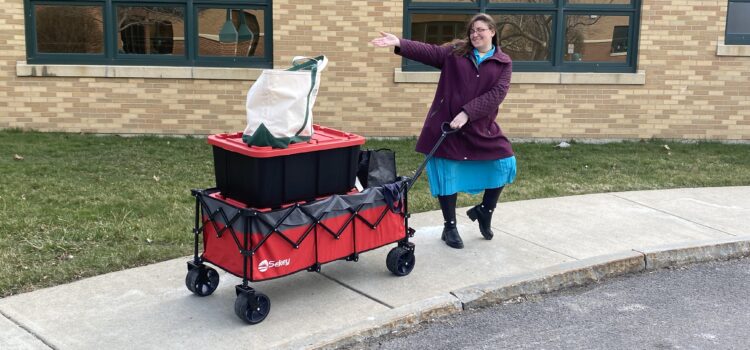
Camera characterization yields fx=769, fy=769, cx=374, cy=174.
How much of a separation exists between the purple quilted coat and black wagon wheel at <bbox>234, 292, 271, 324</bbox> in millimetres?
1859

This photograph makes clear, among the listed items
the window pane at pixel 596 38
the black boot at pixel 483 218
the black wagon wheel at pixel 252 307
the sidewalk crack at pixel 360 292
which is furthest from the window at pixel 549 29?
the black wagon wheel at pixel 252 307

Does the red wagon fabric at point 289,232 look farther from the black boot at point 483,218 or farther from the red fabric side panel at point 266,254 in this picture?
the black boot at point 483,218

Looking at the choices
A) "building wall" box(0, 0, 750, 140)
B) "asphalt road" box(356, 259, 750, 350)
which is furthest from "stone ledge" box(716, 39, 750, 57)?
"asphalt road" box(356, 259, 750, 350)

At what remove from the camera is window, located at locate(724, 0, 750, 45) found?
1064 centimetres

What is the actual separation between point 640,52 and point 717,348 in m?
7.03

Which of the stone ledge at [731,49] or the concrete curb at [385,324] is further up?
the stone ledge at [731,49]

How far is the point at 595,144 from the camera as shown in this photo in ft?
34.9

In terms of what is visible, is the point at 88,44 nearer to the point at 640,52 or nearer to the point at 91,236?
the point at 91,236

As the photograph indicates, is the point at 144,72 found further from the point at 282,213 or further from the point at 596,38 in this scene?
the point at 282,213

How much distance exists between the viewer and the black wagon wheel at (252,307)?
14.0 feet

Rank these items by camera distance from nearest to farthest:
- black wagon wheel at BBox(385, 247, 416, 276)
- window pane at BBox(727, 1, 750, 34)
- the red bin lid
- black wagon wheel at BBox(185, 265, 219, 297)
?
the red bin lid < black wagon wheel at BBox(185, 265, 219, 297) < black wagon wheel at BBox(385, 247, 416, 276) < window pane at BBox(727, 1, 750, 34)

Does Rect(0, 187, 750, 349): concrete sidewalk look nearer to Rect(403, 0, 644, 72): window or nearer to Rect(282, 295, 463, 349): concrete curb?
Rect(282, 295, 463, 349): concrete curb

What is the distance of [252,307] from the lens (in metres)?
4.32

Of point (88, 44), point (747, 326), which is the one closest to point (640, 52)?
point (747, 326)
